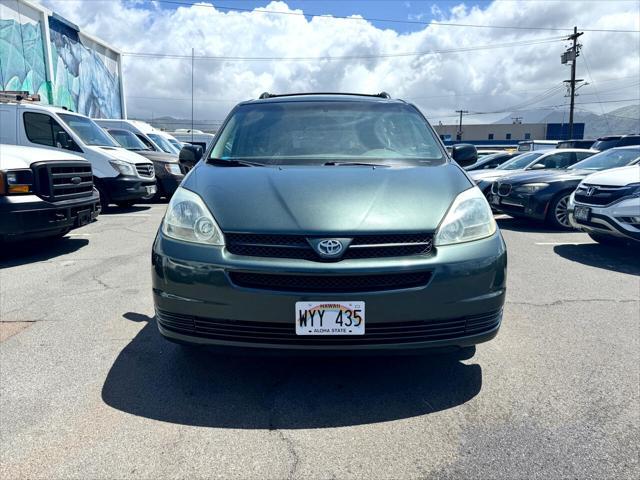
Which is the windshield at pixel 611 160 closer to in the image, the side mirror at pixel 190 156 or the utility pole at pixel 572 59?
the side mirror at pixel 190 156

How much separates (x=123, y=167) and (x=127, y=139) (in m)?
3.66

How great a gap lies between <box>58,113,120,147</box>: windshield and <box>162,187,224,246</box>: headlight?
25.2ft

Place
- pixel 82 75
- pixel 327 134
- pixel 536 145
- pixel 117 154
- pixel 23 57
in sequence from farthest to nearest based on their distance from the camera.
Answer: pixel 536 145 → pixel 82 75 → pixel 23 57 → pixel 117 154 → pixel 327 134

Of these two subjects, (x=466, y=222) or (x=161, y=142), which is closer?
(x=466, y=222)

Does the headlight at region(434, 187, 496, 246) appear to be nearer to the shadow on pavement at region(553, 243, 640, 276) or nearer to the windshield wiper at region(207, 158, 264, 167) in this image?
the windshield wiper at region(207, 158, 264, 167)

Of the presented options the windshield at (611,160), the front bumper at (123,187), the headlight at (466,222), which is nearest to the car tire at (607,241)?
the windshield at (611,160)

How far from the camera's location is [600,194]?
5996 mm

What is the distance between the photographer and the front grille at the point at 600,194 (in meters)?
5.73

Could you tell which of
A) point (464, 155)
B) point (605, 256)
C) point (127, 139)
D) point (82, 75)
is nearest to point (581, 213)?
point (605, 256)

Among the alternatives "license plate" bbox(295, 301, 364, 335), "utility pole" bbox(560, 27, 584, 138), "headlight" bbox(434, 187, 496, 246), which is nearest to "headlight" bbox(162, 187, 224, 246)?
"license plate" bbox(295, 301, 364, 335)

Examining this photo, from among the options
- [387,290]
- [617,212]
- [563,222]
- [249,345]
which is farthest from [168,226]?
[563,222]

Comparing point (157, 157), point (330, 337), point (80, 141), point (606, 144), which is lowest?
point (330, 337)

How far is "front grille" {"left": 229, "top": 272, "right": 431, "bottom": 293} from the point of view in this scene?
89.1 inches

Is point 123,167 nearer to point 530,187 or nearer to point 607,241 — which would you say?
point 530,187
